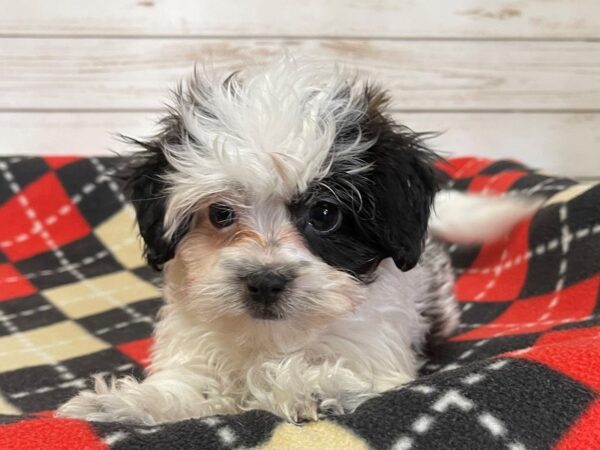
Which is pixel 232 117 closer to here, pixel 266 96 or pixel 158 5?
pixel 266 96

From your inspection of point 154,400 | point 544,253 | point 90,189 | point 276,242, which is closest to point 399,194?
point 276,242

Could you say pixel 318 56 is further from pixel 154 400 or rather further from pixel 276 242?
pixel 154 400

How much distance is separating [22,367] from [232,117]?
3.15 feet

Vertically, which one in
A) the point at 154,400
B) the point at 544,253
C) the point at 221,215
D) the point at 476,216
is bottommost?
the point at 154,400

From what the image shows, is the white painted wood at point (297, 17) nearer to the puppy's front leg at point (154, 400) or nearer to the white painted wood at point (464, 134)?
the white painted wood at point (464, 134)

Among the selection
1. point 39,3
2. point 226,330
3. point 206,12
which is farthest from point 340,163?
point 39,3

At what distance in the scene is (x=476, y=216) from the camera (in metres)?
2.65

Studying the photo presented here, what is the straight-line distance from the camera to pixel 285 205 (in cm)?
157

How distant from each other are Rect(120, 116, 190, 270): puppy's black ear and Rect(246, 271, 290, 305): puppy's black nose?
0.96 ft

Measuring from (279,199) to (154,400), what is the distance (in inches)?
18.8

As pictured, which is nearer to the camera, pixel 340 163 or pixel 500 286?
pixel 340 163

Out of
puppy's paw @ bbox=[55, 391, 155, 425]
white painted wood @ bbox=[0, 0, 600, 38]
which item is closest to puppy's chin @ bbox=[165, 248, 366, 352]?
puppy's paw @ bbox=[55, 391, 155, 425]

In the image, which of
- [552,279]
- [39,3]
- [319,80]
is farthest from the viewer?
[39,3]

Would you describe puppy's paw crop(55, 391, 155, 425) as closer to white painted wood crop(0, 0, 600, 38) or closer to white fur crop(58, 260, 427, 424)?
white fur crop(58, 260, 427, 424)
